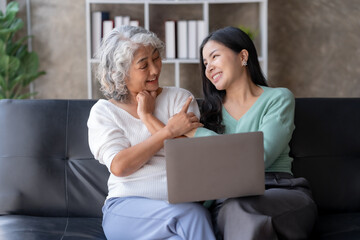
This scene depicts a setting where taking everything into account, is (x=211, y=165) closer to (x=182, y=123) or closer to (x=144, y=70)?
(x=182, y=123)

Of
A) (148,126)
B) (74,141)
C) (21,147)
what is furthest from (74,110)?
(148,126)

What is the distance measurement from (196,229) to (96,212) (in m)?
0.62

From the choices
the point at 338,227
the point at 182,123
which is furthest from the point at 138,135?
the point at 338,227

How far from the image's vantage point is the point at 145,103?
177cm

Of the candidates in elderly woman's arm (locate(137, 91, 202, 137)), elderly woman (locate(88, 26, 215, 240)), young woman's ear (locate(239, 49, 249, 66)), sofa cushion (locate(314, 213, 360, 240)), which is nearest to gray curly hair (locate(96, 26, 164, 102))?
elderly woman (locate(88, 26, 215, 240))

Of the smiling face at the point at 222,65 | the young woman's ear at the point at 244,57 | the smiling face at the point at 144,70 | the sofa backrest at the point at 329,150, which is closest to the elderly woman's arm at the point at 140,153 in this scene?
the smiling face at the point at 144,70

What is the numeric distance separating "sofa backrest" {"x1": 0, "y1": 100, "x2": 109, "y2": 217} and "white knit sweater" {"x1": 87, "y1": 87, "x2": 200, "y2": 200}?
197mm

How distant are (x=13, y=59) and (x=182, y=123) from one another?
7.22 feet

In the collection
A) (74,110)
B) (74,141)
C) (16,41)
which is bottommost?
(74,141)

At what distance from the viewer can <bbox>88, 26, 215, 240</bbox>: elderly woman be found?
59.8 inches

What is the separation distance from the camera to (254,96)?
196cm

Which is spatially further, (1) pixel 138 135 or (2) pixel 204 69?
(2) pixel 204 69

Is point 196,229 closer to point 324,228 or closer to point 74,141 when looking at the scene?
point 324,228

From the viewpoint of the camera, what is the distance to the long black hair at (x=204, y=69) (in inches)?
76.0
